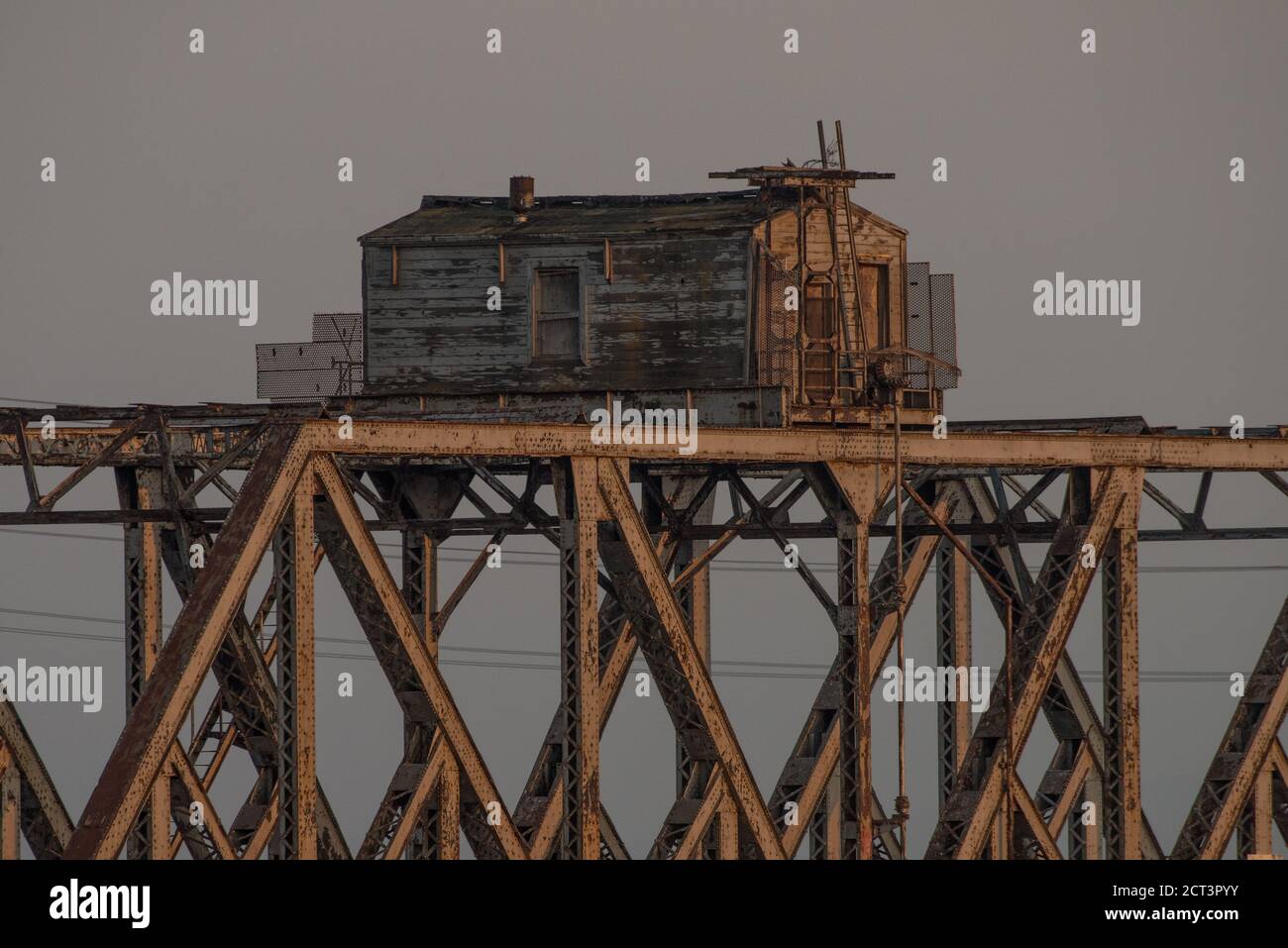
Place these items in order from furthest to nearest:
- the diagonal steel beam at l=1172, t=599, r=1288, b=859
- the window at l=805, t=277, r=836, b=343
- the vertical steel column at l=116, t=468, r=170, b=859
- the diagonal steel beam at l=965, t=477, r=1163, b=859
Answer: the diagonal steel beam at l=1172, t=599, r=1288, b=859, the diagonal steel beam at l=965, t=477, r=1163, b=859, the window at l=805, t=277, r=836, b=343, the vertical steel column at l=116, t=468, r=170, b=859

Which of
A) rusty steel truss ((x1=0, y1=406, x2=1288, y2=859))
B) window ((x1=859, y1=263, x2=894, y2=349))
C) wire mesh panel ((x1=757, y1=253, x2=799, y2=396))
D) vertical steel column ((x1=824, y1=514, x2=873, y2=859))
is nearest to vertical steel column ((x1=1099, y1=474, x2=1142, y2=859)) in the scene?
rusty steel truss ((x1=0, y1=406, x2=1288, y2=859))

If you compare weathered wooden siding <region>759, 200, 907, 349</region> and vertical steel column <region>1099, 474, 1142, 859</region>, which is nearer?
weathered wooden siding <region>759, 200, 907, 349</region>

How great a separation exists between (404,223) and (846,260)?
23.8 feet

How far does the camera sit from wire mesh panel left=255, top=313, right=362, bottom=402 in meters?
54.5

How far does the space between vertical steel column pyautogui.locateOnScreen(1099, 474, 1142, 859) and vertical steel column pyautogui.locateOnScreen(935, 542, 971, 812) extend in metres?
7.57
